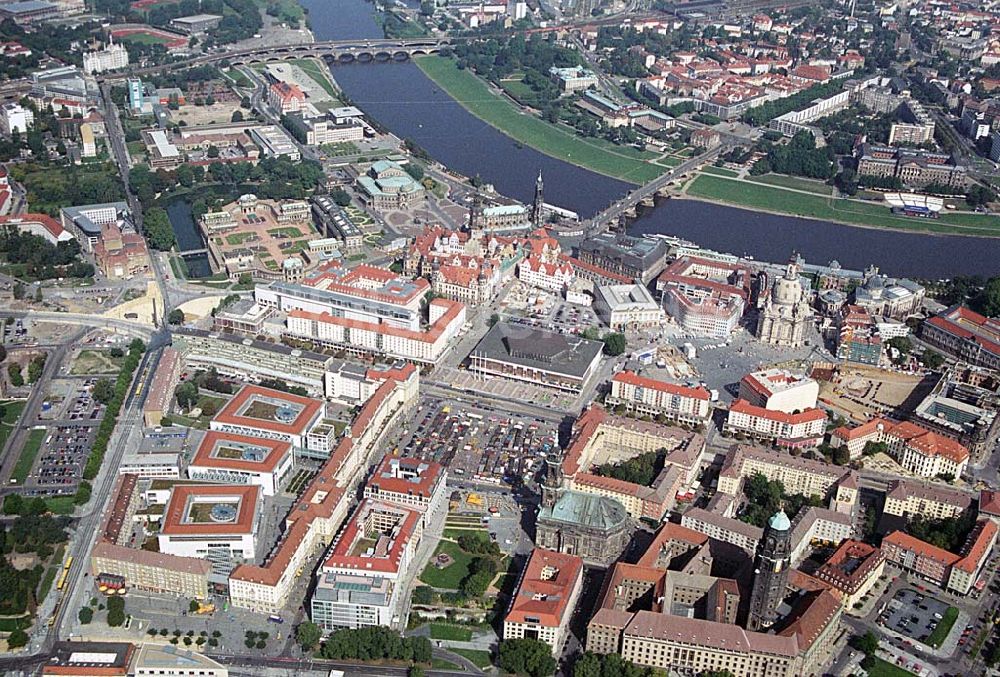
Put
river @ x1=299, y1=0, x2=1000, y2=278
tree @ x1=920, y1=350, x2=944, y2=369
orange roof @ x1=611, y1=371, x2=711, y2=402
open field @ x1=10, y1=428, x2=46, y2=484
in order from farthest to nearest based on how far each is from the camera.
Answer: river @ x1=299, y1=0, x2=1000, y2=278 → tree @ x1=920, y1=350, x2=944, y2=369 → orange roof @ x1=611, y1=371, x2=711, y2=402 → open field @ x1=10, y1=428, x2=46, y2=484

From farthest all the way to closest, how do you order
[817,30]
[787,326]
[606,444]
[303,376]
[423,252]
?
[817,30] < [423,252] < [787,326] < [303,376] < [606,444]

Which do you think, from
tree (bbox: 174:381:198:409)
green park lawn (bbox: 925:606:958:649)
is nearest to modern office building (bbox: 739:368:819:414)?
green park lawn (bbox: 925:606:958:649)

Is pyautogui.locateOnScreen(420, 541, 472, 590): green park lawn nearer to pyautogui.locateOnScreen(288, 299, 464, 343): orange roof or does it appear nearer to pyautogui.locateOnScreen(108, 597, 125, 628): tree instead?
pyautogui.locateOnScreen(108, 597, 125, 628): tree

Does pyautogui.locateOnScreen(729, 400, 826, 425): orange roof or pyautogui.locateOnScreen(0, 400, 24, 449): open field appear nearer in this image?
pyautogui.locateOnScreen(0, 400, 24, 449): open field

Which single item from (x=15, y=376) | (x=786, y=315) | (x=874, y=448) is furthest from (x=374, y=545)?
(x=786, y=315)

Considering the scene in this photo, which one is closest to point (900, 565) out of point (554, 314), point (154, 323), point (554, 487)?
point (554, 487)

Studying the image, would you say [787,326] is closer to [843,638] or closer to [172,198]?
[843,638]

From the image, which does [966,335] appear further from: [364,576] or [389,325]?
[364,576]
